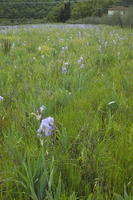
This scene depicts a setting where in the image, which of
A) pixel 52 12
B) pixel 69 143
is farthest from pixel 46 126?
pixel 52 12

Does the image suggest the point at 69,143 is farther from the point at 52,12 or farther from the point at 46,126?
the point at 52,12

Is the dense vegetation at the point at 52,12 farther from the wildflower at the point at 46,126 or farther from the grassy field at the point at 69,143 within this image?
the wildflower at the point at 46,126

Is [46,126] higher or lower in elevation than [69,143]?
higher

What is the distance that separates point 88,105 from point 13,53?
9.56ft

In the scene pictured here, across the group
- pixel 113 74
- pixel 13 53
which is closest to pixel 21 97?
pixel 113 74

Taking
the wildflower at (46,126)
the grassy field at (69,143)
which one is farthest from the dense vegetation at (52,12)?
the wildflower at (46,126)

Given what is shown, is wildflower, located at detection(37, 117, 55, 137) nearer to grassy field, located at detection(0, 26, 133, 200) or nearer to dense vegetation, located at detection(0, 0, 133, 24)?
grassy field, located at detection(0, 26, 133, 200)

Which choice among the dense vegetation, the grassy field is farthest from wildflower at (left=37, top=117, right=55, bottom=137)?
the dense vegetation

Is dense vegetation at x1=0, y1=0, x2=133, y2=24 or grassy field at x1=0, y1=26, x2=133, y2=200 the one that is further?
dense vegetation at x1=0, y1=0, x2=133, y2=24

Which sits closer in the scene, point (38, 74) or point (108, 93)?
point (108, 93)

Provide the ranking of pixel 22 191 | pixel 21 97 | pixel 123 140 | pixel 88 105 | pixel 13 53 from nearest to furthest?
pixel 22 191 < pixel 123 140 < pixel 88 105 < pixel 21 97 < pixel 13 53

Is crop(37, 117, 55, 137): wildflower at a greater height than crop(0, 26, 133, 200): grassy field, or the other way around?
crop(37, 117, 55, 137): wildflower

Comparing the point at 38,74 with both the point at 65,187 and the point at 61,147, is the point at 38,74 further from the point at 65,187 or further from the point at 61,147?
the point at 65,187

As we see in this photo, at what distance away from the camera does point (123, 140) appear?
142 cm
